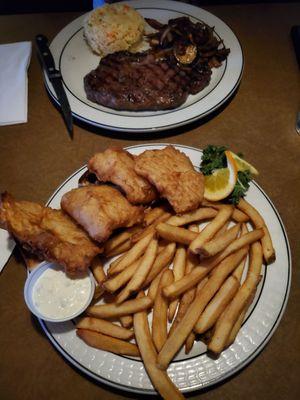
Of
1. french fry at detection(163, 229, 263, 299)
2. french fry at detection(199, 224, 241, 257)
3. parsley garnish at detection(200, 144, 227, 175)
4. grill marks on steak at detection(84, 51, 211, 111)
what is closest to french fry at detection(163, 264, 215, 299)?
french fry at detection(163, 229, 263, 299)

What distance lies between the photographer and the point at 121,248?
2.22 meters

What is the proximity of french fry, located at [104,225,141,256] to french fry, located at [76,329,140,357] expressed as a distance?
1.62 feet

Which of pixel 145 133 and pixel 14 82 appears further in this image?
pixel 14 82

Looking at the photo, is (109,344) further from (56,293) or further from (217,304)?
(217,304)

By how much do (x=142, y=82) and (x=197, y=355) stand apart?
222 centimetres

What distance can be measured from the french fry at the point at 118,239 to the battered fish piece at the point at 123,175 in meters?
0.18

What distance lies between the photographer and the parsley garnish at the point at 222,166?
2344mm

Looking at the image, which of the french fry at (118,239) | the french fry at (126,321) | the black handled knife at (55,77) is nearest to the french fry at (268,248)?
the french fry at (118,239)

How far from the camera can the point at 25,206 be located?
2168mm

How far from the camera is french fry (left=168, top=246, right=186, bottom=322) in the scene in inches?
80.3

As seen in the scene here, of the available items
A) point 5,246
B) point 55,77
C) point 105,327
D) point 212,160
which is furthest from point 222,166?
point 55,77

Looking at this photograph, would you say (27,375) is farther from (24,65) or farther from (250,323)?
(24,65)

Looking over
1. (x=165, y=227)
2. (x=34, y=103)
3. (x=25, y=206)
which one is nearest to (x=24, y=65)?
(x=34, y=103)

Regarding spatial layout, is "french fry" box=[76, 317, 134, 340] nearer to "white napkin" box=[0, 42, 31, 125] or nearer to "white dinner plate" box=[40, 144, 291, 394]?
"white dinner plate" box=[40, 144, 291, 394]
